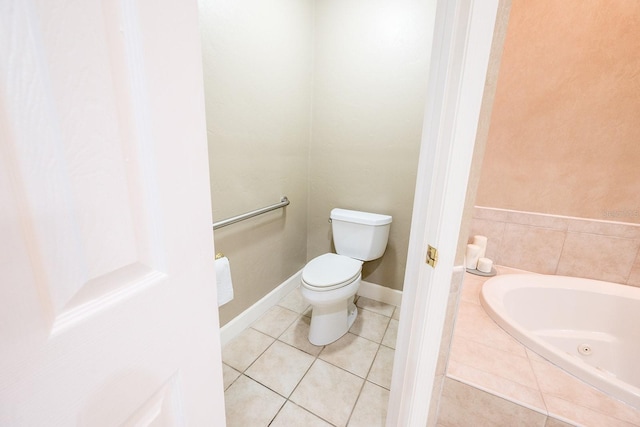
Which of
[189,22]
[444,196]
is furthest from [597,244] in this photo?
[189,22]

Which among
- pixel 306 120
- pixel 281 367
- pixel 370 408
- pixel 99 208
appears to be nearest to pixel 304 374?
pixel 281 367

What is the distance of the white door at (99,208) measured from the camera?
26 centimetres

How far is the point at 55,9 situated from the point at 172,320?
1.40ft

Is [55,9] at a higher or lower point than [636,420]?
higher

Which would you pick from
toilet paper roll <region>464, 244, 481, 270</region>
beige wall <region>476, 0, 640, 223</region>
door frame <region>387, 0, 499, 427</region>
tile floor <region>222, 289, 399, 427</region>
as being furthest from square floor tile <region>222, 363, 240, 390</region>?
beige wall <region>476, 0, 640, 223</region>

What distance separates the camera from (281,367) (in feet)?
4.96

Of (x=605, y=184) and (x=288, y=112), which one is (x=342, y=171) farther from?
(x=605, y=184)

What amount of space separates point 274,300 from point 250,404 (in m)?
0.80

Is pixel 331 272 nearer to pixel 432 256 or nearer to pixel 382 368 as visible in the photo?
pixel 382 368


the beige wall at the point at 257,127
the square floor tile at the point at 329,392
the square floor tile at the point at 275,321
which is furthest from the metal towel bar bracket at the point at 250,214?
the square floor tile at the point at 329,392

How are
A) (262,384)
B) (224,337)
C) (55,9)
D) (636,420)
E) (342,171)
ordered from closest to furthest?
(55,9), (636,420), (262,384), (224,337), (342,171)

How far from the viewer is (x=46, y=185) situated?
0.28m

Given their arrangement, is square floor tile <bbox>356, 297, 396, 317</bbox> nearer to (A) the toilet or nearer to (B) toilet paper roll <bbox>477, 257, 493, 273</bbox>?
(A) the toilet

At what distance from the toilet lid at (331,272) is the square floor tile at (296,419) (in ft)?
1.95
